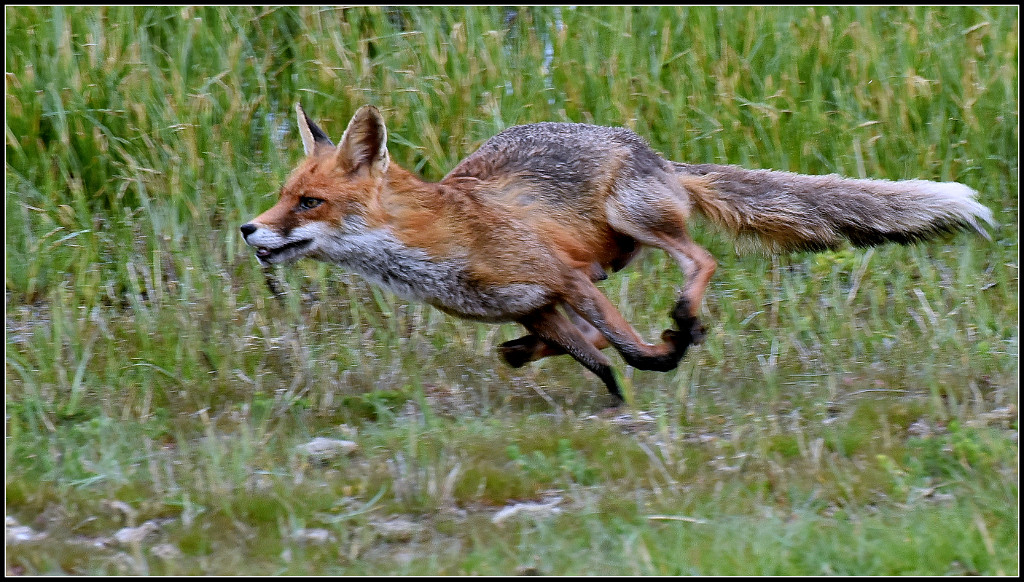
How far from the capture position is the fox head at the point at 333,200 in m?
4.75

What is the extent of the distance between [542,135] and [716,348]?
146 centimetres

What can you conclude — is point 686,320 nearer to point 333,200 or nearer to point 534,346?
point 534,346

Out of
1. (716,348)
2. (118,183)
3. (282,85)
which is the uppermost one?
(282,85)

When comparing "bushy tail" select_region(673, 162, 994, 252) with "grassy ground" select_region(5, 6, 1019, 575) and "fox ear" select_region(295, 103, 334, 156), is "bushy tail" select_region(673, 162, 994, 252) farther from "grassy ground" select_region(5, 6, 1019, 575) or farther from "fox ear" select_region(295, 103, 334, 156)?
"fox ear" select_region(295, 103, 334, 156)

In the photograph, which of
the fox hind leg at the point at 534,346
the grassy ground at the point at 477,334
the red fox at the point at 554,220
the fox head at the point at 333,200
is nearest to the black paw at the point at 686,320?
the red fox at the point at 554,220

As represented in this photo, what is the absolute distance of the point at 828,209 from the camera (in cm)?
559

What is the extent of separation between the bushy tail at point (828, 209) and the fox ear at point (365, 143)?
173cm

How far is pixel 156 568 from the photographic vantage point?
3688 millimetres

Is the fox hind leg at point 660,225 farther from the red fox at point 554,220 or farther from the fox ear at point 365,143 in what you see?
the fox ear at point 365,143

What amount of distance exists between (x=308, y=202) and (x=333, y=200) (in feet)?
0.37

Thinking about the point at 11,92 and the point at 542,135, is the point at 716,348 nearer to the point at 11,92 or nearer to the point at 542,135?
the point at 542,135

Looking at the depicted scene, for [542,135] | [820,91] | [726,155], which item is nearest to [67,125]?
[542,135]

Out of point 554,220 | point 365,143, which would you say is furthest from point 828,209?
point 365,143

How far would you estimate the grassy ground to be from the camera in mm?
3910
